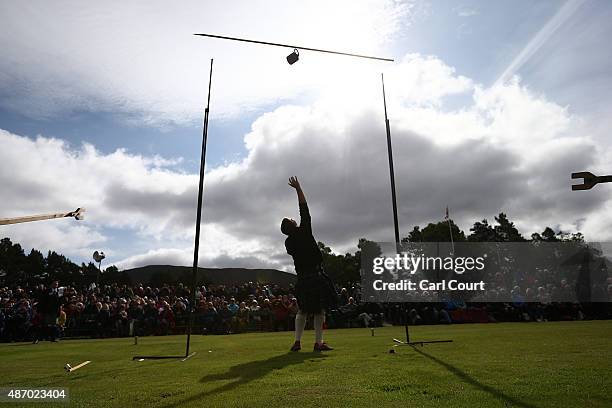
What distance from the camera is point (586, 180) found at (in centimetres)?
960

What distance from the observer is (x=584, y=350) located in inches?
257

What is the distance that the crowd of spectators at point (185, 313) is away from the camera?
18.0 metres

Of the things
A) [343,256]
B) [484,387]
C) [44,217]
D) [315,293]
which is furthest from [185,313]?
[343,256]

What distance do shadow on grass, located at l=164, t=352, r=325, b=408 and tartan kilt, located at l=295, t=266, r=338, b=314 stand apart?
88 cm

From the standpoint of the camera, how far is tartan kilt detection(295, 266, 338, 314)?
7633mm

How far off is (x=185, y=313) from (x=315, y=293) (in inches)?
616

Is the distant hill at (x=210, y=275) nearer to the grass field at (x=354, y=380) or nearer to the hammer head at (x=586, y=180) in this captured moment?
the hammer head at (x=586, y=180)

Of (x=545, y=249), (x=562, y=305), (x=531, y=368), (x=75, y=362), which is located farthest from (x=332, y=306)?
(x=545, y=249)

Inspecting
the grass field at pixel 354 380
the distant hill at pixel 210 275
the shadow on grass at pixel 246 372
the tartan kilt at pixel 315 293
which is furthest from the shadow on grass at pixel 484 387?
the distant hill at pixel 210 275

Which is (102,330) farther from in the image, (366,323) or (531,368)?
(531,368)

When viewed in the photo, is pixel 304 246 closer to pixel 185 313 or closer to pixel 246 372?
pixel 246 372

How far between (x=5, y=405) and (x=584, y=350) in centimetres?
672

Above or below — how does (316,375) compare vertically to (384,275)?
below

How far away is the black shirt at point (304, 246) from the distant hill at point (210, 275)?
3154 centimetres
